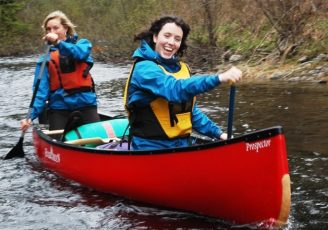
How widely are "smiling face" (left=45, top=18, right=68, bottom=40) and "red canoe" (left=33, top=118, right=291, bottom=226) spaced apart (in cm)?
144

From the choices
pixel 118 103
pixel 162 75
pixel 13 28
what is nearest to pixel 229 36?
pixel 118 103

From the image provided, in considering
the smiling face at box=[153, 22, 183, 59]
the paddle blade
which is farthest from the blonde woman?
the smiling face at box=[153, 22, 183, 59]

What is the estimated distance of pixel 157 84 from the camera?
145 inches

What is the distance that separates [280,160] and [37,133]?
125 inches

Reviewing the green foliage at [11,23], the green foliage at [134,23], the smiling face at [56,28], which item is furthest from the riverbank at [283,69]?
the green foliage at [11,23]

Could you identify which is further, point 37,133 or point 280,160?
point 37,133

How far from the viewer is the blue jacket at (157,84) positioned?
11.2ft

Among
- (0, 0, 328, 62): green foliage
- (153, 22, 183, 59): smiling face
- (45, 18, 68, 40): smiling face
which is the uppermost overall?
(0, 0, 328, 62): green foliage

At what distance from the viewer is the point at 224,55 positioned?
14.4 metres

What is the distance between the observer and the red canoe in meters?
3.25

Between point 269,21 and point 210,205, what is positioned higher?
point 269,21

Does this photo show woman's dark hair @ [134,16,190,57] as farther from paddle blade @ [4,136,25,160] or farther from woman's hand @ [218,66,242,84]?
paddle blade @ [4,136,25,160]

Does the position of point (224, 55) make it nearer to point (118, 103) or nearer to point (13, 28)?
point (118, 103)

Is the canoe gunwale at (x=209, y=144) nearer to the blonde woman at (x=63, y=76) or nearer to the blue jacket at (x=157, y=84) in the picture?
the blue jacket at (x=157, y=84)
